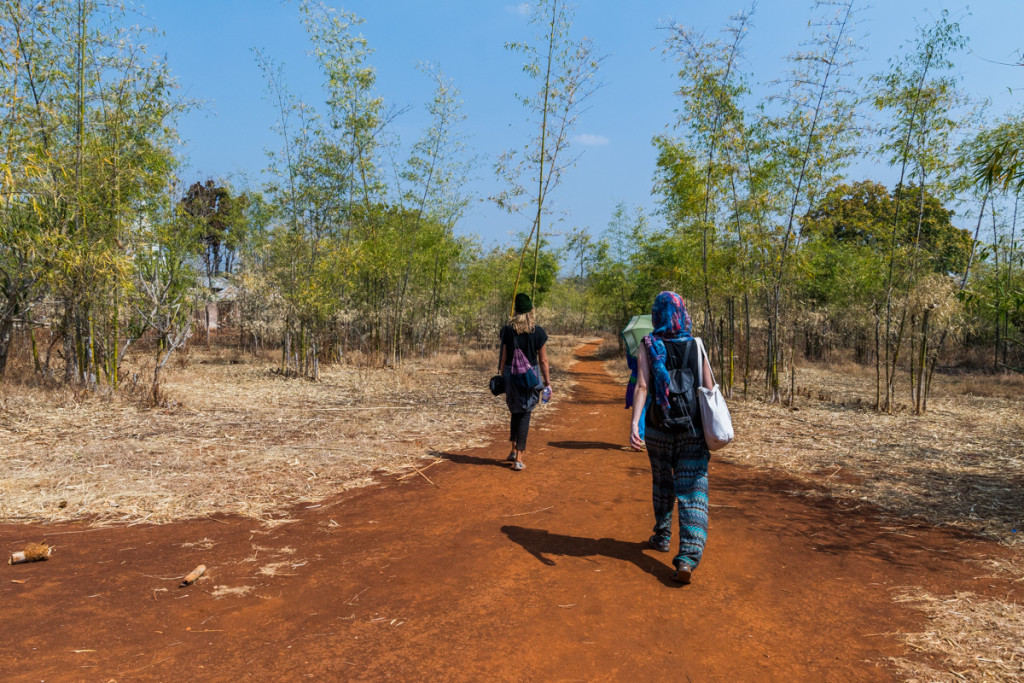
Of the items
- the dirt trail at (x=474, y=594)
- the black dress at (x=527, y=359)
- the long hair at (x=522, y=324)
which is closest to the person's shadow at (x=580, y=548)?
the dirt trail at (x=474, y=594)

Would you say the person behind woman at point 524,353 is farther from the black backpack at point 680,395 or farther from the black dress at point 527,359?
the black backpack at point 680,395

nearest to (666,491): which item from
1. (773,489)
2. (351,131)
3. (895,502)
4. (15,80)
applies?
(773,489)

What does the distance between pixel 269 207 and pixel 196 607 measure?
11621 mm

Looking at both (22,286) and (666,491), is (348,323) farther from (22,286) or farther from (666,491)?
(666,491)

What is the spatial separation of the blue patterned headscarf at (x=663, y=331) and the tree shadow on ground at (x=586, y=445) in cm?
351

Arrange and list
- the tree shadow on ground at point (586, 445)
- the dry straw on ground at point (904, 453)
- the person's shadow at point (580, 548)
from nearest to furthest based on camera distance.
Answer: the person's shadow at point (580, 548) → the dry straw on ground at point (904, 453) → the tree shadow on ground at point (586, 445)

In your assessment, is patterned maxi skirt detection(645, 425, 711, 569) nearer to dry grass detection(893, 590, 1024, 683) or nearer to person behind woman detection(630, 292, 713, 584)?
person behind woman detection(630, 292, 713, 584)

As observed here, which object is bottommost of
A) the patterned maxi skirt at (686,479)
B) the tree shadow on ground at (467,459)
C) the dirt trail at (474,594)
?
the dirt trail at (474,594)

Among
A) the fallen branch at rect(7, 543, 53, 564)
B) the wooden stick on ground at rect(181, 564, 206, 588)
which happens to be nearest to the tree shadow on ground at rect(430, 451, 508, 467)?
the wooden stick on ground at rect(181, 564, 206, 588)

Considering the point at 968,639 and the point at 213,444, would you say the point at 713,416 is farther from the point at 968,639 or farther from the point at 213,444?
the point at 213,444

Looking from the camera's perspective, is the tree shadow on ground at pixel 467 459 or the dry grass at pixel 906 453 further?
the tree shadow on ground at pixel 467 459

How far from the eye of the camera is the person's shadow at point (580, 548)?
11.4 ft

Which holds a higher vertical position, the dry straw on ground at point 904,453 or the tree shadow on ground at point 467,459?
the dry straw on ground at point 904,453

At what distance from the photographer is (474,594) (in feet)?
10.2
